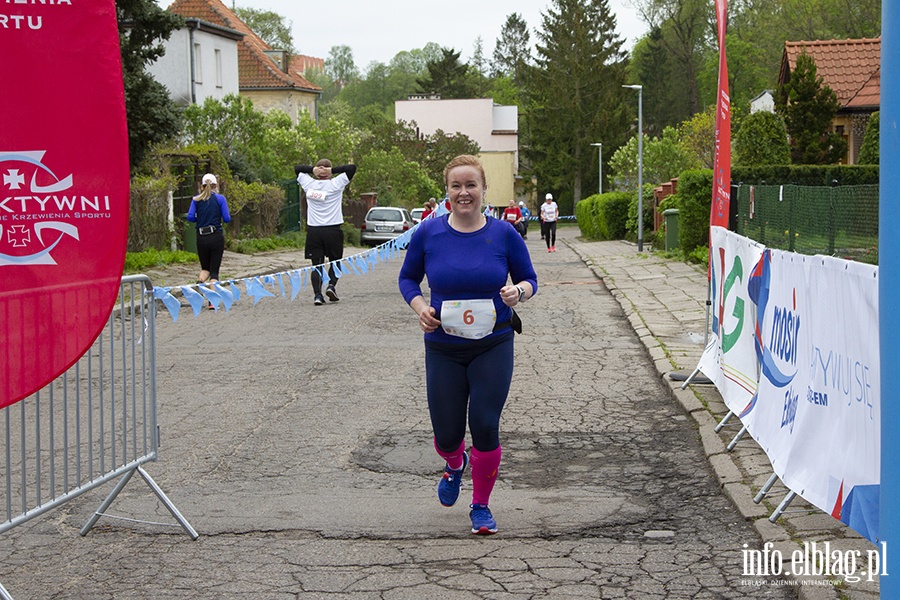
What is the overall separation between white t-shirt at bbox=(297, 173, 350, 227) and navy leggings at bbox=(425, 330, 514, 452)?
10.5m

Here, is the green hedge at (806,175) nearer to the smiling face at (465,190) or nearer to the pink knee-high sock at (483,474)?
the smiling face at (465,190)

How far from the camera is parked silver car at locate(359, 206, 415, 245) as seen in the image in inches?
1540

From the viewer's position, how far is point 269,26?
9819 cm

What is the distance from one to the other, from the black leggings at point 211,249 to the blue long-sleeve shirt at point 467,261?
11.5 metres

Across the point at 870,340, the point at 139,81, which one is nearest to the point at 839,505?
the point at 870,340

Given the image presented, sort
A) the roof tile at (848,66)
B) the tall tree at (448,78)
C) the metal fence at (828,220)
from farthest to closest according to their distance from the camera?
the tall tree at (448,78) < the roof tile at (848,66) < the metal fence at (828,220)

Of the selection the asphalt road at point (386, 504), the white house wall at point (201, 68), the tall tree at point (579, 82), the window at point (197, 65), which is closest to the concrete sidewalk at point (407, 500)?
the asphalt road at point (386, 504)

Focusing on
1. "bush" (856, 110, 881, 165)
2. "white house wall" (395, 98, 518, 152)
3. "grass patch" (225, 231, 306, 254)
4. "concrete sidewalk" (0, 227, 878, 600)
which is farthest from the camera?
"white house wall" (395, 98, 518, 152)

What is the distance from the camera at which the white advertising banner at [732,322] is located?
715 cm

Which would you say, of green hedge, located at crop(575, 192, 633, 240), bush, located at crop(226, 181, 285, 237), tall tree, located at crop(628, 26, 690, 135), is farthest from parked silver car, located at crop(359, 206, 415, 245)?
tall tree, located at crop(628, 26, 690, 135)

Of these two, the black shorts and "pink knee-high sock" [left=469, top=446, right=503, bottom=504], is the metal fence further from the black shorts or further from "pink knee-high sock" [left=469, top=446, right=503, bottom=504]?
"pink knee-high sock" [left=469, top=446, right=503, bottom=504]

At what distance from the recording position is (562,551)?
516cm

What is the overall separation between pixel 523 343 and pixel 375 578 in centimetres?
768

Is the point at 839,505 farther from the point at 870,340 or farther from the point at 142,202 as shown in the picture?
the point at 142,202
